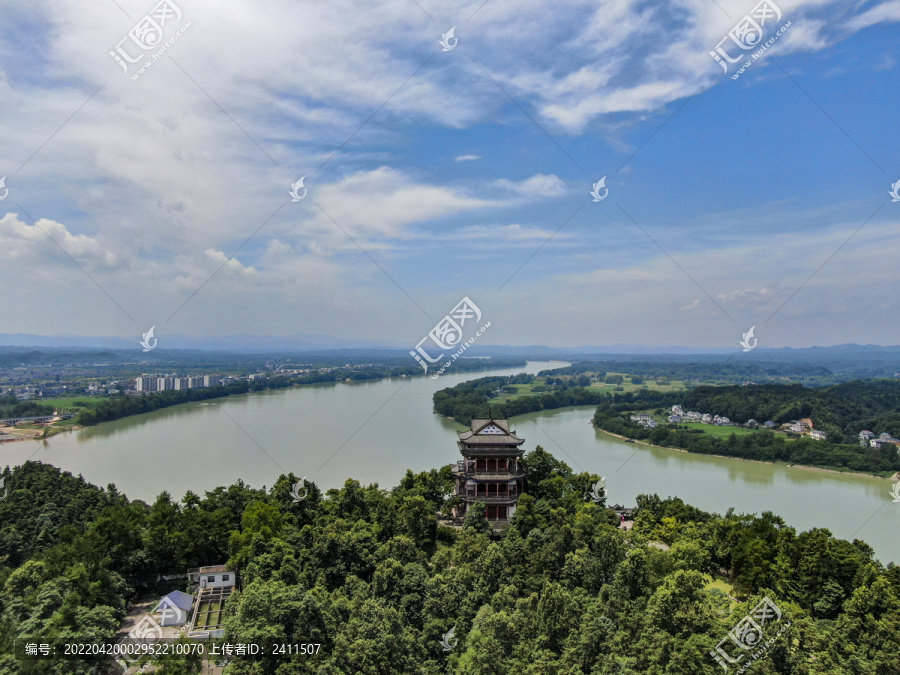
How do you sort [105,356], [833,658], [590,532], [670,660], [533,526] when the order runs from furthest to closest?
[105,356]
[533,526]
[590,532]
[833,658]
[670,660]

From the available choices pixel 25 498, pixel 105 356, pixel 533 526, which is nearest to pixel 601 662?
pixel 533 526

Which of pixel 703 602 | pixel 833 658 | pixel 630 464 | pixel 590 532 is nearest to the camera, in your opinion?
pixel 833 658

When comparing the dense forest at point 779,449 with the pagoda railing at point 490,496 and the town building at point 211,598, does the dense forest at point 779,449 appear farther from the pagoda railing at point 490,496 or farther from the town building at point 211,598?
the town building at point 211,598

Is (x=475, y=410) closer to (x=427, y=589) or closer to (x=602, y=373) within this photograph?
(x=427, y=589)

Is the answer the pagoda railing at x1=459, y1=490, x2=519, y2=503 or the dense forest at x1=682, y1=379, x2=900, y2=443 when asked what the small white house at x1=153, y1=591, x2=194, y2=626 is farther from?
the dense forest at x1=682, y1=379, x2=900, y2=443

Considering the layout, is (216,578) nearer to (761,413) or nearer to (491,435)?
(491,435)

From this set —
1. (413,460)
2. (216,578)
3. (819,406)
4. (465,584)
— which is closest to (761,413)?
(819,406)

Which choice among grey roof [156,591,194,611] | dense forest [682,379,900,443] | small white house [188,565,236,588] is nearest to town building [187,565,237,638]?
small white house [188,565,236,588]
